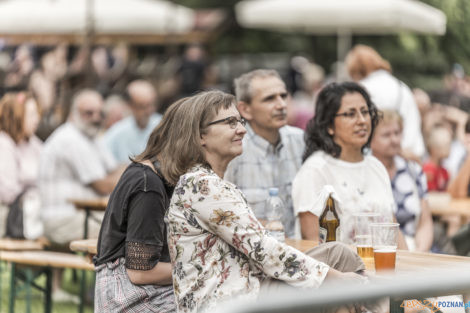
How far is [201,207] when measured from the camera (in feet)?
10.5

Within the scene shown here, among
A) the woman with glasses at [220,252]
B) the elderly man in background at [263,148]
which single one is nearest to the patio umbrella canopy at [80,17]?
the elderly man in background at [263,148]

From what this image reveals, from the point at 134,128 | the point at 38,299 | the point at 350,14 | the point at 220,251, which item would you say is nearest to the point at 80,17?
the point at 350,14

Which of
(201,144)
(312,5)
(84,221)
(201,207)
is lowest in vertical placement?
(84,221)

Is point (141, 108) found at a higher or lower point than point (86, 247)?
higher

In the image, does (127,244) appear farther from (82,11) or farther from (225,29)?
(225,29)

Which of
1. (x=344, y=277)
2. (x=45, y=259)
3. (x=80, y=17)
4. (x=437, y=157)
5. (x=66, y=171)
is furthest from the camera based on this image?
(x=80, y=17)

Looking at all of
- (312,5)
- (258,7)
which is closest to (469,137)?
(312,5)

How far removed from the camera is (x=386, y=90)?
7352mm

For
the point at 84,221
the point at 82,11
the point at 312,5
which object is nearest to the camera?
the point at 84,221

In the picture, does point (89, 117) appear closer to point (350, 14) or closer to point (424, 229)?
point (424, 229)

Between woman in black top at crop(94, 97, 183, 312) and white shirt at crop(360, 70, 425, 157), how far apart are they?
3.91m

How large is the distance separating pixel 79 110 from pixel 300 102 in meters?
Result: 9.08

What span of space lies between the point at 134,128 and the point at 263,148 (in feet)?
12.5

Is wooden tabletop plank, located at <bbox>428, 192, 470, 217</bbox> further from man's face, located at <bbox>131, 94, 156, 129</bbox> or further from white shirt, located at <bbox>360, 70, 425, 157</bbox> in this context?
man's face, located at <bbox>131, 94, 156, 129</bbox>
